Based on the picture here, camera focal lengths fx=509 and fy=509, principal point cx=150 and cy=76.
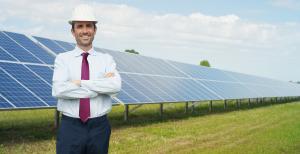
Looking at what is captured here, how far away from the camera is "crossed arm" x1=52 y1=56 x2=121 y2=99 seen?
4.12 meters

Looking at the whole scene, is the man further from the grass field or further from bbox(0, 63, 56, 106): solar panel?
bbox(0, 63, 56, 106): solar panel

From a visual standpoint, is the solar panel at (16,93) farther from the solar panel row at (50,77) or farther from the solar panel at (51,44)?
the solar panel at (51,44)

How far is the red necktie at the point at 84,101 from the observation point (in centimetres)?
413

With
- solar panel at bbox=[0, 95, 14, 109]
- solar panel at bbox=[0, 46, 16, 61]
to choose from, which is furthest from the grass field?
A: solar panel at bbox=[0, 46, 16, 61]

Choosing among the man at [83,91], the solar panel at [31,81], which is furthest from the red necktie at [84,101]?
the solar panel at [31,81]

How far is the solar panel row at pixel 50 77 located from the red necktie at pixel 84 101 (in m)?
6.42

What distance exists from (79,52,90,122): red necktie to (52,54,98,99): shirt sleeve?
57mm

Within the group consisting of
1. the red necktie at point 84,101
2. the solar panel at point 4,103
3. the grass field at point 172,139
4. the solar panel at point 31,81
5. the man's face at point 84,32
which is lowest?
the grass field at point 172,139

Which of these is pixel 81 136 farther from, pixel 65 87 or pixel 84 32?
pixel 84 32

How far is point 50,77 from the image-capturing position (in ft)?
43.8

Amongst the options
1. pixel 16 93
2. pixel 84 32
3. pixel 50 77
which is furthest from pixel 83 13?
pixel 50 77

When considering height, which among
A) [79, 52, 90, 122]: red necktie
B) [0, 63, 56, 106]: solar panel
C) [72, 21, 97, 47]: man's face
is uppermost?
[72, 21, 97, 47]: man's face

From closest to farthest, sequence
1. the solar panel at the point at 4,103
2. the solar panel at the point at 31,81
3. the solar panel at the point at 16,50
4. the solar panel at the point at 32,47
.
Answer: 1. the solar panel at the point at 4,103
2. the solar panel at the point at 31,81
3. the solar panel at the point at 16,50
4. the solar panel at the point at 32,47

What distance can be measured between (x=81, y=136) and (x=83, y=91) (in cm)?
37
